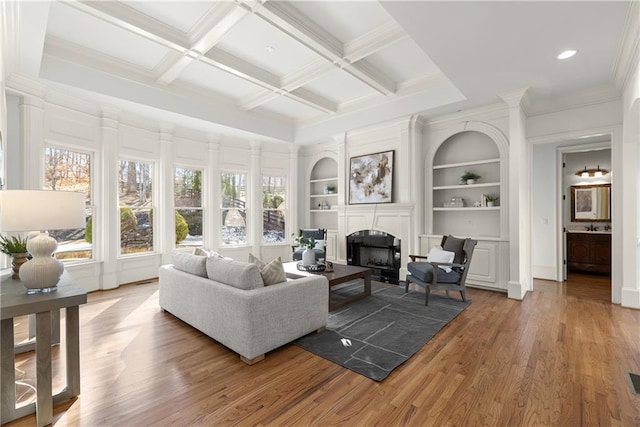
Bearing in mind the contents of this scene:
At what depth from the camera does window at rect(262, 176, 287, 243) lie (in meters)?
6.94

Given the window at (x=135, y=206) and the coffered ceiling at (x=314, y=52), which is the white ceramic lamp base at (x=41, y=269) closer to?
the coffered ceiling at (x=314, y=52)

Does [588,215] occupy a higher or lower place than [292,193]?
lower

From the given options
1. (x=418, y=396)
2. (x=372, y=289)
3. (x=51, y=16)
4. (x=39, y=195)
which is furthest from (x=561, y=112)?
(x=51, y=16)

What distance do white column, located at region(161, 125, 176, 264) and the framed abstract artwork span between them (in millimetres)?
3484

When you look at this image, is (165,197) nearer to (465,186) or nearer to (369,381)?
(369,381)

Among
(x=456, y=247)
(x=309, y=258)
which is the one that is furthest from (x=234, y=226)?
(x=456, y=247)

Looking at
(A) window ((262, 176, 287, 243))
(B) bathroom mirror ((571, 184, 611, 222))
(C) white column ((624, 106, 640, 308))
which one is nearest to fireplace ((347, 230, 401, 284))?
(A) window ((262, 176, 287, 243))

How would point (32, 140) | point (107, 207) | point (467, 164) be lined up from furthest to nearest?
1. point (467, 164)
2. point (107, 207)
3. point (32, 140)

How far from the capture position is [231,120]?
549cm

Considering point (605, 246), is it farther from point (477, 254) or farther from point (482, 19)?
point (482, 19)

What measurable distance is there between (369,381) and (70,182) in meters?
4.98

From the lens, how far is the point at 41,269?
1.86 metres

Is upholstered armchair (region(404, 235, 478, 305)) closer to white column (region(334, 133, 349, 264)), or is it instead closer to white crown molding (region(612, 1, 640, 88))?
white column (region(334, 133, 349, 264))

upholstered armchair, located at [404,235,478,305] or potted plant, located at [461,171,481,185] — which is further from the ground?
potted plant, located at [461,171,481,185]
